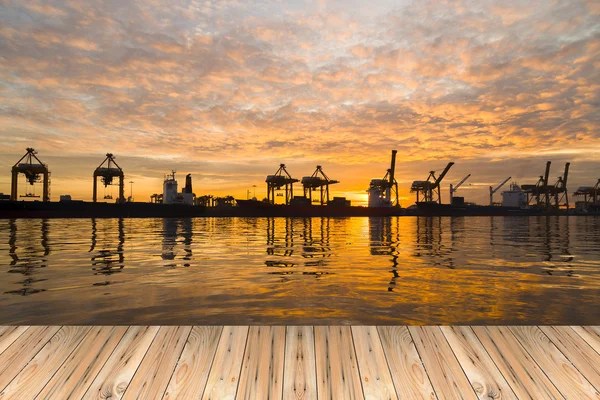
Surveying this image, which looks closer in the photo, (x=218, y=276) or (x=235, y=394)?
(x=235, y=394)

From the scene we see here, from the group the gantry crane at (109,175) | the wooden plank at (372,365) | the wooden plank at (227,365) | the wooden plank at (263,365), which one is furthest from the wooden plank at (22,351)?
the gantry crane at (109,175)

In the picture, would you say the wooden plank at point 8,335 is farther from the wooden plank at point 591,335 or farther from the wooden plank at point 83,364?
the wooden plank at point 591,335

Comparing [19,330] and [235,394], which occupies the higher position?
[19,330]

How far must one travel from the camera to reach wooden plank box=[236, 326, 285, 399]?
375cm

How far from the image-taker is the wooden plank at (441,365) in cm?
379

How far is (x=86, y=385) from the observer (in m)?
3.82

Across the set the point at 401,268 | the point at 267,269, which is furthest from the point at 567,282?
the point at 267,269

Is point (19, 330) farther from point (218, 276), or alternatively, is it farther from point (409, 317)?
point (218, 276)

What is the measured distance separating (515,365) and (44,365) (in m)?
4.58

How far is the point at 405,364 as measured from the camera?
4164mm

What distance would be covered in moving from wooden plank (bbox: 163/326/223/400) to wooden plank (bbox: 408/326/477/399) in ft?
6.98

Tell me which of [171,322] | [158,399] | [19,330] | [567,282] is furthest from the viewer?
[567,282]

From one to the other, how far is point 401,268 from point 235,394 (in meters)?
11.7

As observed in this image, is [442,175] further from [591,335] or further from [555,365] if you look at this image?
[555,365]
